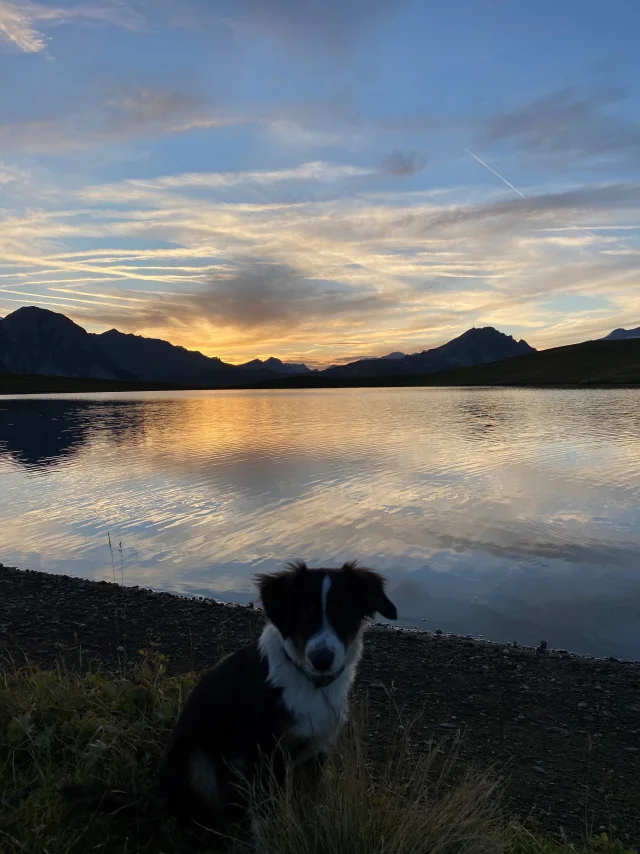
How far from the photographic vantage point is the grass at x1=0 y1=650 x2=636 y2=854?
3654 millimetres

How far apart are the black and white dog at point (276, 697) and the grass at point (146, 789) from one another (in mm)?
214

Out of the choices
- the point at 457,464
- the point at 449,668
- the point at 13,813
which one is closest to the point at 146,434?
the point at 457,464

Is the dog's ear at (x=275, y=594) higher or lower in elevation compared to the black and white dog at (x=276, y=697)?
higher

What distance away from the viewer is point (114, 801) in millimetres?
4289

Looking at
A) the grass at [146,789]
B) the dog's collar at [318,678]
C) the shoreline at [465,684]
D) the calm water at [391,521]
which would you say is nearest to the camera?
the grass at [146,789]

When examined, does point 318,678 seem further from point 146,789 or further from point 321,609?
point 146,789

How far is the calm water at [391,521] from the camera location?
11898mm

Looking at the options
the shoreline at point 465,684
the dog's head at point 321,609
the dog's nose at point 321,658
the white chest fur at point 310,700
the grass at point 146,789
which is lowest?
the shoreline at point 465,684

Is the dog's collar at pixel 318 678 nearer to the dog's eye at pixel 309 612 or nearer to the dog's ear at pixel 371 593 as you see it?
the dog's eye at pixel 309 612

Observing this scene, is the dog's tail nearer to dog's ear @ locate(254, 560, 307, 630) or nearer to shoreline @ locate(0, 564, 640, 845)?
dog's ear @ locate(254, 560, 307, 630)

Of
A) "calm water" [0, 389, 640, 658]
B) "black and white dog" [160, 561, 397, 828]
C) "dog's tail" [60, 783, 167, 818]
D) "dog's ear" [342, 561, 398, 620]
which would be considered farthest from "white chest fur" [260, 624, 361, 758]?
"calm water" [0, 389, 640, 658]

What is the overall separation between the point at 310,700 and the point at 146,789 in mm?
1443

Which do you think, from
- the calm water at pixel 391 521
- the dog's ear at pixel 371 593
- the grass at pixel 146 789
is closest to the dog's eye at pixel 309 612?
the dog's ear at pixel 371 593

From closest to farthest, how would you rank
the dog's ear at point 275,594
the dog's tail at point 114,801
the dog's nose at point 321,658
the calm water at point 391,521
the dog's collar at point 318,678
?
the dog's nose at point 321,658, the dog's collar at point 318,678, the dog's tail at point 114,801, the dog's ear at point 275,594, the calm water at point 391,521
